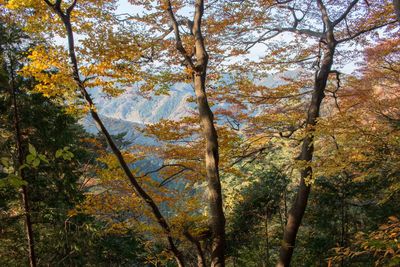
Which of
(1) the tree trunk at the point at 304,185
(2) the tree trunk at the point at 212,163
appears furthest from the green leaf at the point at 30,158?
(1) the tree trunk at the point at 304,185

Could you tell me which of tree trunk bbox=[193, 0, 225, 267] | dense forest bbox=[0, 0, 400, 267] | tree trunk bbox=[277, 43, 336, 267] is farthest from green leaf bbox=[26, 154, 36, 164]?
tree trunk bbox=[277, 43, 336, 267]

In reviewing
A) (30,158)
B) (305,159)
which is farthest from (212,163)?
(30,158)

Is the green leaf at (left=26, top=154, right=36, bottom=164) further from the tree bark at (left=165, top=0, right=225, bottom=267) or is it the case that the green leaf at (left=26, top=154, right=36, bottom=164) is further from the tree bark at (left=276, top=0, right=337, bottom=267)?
the tree bark at (left=276, top=0, right=337, bottom=267)

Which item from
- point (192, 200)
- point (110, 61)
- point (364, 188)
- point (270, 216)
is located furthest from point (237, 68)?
point (270, 216)

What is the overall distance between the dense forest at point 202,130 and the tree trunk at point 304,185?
26mm

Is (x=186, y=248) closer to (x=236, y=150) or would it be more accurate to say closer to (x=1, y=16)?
(x=236, y=150)

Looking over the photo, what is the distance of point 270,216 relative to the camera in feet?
32.4

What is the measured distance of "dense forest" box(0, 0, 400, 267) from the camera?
4246mm

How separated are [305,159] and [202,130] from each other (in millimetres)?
2178

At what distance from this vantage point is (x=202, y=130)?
21.7 ft

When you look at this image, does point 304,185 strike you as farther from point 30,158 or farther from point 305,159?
point 30,158

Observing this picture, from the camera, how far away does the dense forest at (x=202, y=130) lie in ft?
13.9

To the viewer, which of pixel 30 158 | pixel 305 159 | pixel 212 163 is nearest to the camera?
pixel 30 158

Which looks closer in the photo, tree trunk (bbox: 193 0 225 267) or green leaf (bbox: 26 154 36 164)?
green leaf (bbox: 26 154 36 164)
